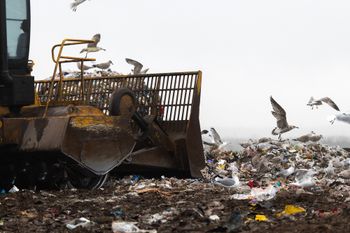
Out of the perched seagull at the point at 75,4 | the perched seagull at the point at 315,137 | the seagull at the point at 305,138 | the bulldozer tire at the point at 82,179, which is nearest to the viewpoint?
the bulldozer tire at the point at 82,179

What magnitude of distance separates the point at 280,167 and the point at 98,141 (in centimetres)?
481

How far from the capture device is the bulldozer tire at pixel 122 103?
845 cm

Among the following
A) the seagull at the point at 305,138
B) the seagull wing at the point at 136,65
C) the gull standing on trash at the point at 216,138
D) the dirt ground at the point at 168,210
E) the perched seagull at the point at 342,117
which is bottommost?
the seagull at the point at 305,138

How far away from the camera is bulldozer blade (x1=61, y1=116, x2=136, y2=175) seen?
303 inches

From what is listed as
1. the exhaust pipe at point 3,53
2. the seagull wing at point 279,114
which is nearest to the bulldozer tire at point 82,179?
the exhaust pipe at point 3,53

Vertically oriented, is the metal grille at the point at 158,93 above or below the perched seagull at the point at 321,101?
above

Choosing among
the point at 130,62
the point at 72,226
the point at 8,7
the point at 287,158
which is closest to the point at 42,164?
the point at 8,7

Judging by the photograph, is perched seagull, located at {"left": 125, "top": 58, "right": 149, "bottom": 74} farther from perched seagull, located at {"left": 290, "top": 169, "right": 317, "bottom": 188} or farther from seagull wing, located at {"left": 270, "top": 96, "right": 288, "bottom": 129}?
perched seagull, located at {"left": 290, "top": 169, "right": 317, "bottom": 188}

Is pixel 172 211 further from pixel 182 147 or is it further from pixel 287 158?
pixel 287 158

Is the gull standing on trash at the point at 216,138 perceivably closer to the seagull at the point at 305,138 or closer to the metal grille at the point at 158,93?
the seagull at the point at 305,138

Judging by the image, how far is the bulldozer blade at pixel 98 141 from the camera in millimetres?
7688

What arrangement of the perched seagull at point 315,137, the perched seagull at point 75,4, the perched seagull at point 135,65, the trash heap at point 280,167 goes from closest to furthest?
the trash heap at point 280,167, the perched seagull at point 75,4, the perched seagull at point 135,65, the perched seagull at point 315,137

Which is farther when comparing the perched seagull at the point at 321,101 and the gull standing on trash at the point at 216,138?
the gull standing on trash at the point at 216,138

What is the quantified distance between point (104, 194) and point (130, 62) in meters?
4.54
